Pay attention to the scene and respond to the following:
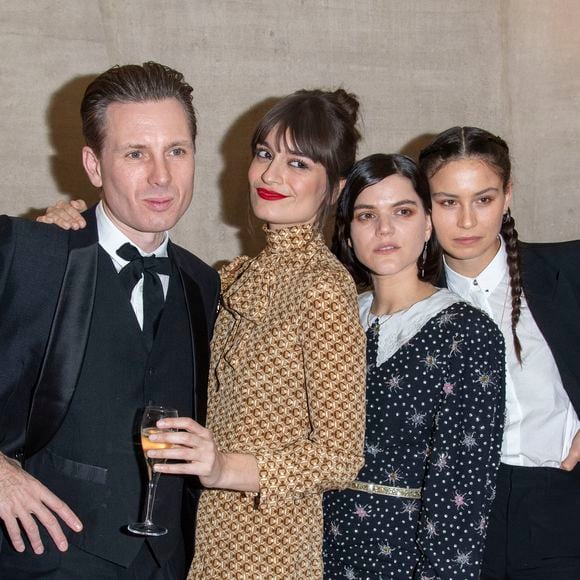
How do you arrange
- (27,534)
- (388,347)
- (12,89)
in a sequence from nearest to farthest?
1. (27,534)
2. (388,347)
3. (12,89)

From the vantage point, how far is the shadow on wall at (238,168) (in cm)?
377

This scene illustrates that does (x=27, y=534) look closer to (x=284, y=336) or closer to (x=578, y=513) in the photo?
(x=284, y=336)

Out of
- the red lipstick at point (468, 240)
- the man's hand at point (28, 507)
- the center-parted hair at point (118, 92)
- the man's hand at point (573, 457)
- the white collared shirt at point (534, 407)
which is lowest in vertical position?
the man's hand at point (28, 507)

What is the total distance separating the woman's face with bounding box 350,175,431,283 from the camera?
2.43 m

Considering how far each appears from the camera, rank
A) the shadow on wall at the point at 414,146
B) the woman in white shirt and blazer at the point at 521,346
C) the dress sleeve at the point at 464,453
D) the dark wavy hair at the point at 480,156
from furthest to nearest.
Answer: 1. the shadow on wall at the point at 414,146
2. the dark wavy hair at the point at 480,156
3. the woman in white shirt and blazer at the point at 521,346
4. the dress sleeve at the point at 464,453

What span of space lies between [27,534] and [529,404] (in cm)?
145

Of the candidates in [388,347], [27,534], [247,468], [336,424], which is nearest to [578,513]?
[388,347]

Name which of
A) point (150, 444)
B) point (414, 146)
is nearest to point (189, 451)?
point (150, 444)

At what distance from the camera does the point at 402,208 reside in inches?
96.7

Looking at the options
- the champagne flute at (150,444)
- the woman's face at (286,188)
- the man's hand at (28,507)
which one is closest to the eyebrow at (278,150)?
the woman's face at (286,188)

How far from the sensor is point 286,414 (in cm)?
216

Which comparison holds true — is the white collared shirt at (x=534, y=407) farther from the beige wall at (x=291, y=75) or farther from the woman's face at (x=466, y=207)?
the beige wall at (x=291, y=75)

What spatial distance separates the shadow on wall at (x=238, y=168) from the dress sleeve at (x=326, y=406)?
1.69m

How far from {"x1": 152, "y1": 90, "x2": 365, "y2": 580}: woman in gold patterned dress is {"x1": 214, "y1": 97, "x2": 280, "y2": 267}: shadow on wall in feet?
4.52
